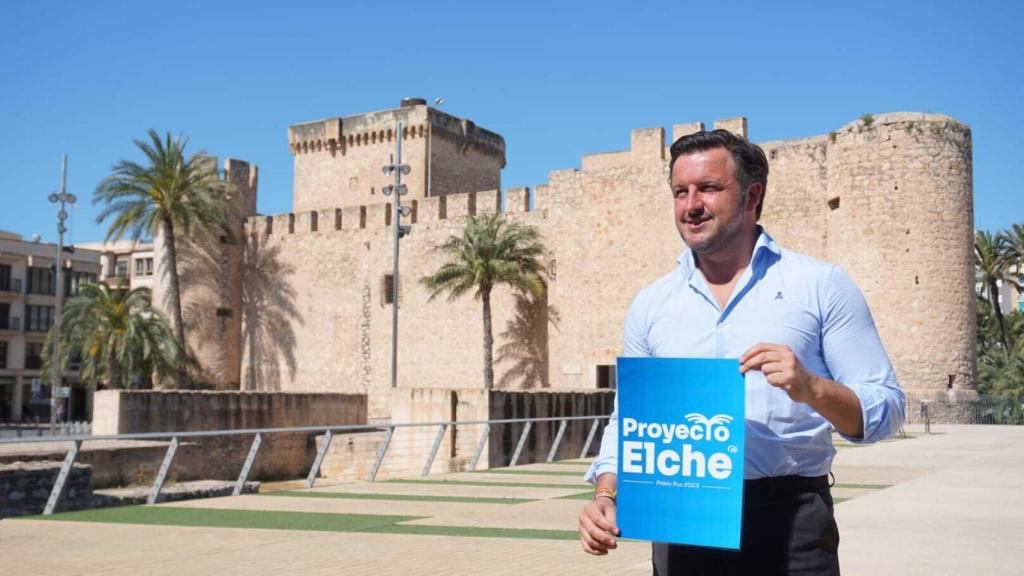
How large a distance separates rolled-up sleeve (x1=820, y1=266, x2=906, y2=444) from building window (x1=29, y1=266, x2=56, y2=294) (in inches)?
2059

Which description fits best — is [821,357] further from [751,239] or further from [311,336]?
[311,336]

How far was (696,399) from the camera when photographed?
6.43 ft

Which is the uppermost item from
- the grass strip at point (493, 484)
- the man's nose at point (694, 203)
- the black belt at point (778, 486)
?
the man's nose at point (694, 203)

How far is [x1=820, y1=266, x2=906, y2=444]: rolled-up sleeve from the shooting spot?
6.50 feet

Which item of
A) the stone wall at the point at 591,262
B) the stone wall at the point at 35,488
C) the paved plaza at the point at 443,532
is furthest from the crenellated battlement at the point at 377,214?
the stone wall at the point at 35,488

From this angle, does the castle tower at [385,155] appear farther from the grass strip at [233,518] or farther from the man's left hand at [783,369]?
the man's left hand at [783,369]

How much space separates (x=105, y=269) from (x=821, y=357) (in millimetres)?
60371

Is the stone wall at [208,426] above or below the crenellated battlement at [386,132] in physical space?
below

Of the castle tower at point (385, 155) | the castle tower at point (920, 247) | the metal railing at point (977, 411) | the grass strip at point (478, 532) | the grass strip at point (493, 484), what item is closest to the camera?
the grass strip at point (478, 532)

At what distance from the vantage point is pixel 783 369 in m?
1.85

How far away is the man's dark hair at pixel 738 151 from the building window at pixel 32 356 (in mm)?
51063

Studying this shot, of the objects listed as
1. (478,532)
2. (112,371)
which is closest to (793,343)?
(478,532)

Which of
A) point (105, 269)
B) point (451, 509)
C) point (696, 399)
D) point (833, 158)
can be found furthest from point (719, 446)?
point (105, 269)

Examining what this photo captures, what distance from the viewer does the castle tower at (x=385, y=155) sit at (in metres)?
35.5
